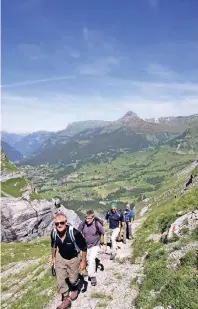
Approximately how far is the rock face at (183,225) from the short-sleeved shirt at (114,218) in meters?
3.63

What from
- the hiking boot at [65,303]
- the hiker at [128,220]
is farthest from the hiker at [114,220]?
the hiking boot at [65,303]

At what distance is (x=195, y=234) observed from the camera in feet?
67.5

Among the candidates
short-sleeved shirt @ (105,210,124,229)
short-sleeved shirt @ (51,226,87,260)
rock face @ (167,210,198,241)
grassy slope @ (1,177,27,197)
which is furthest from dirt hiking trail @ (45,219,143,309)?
grassy slope @ (1,177,27,197)

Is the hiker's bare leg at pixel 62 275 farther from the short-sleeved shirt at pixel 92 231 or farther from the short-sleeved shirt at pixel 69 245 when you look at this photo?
the short-sleeved shirt at pixel 92 231

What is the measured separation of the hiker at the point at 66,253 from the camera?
14.5m

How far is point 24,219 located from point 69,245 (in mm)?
110906

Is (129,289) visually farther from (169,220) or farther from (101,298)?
(169,220)

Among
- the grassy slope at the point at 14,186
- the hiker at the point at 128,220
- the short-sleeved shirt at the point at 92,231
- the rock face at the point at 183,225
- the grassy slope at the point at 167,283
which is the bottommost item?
the grassy slope at the point at 14,186

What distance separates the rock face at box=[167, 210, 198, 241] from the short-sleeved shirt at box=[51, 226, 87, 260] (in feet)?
29.4

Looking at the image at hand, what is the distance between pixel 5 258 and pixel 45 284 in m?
44.4

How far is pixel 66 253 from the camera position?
15.0 metres

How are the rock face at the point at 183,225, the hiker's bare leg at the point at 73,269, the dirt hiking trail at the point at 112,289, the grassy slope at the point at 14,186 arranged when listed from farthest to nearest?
the grassy slope at the point at 14,186 < the rock face at the point at 183,225 < the dirt hiking trail at the point at 112,289 < the hiker's bare leg at the point at 73,269

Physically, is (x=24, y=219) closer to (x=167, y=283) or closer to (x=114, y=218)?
(x=114, y=218)

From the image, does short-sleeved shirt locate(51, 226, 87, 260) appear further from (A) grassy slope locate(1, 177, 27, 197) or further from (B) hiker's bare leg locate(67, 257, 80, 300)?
(A) grassy slope locate(1, 177, 27, 197)
